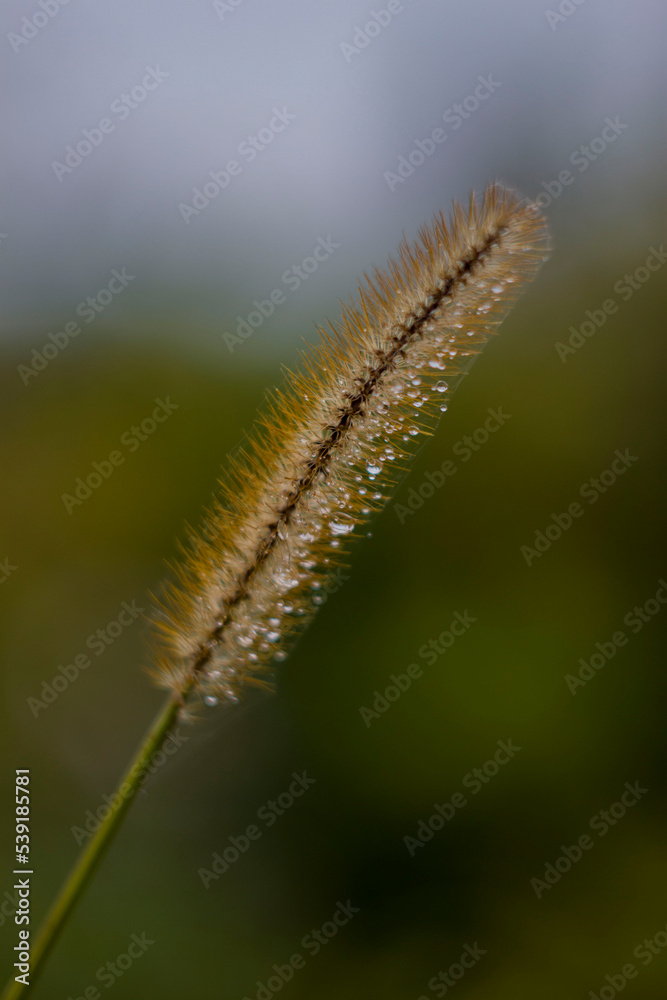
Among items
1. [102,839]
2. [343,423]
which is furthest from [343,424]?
[102,839]

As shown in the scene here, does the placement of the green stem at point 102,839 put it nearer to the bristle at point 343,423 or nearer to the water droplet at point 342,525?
the bristle at point 343,423

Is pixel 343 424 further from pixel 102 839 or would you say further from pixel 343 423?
pixel 102 839

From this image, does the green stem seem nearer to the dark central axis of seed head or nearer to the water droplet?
the dark central axis of seed head

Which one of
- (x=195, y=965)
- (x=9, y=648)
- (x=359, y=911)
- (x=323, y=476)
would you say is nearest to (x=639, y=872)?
(x=359, y=911)

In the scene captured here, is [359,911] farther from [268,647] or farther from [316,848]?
[268,647]

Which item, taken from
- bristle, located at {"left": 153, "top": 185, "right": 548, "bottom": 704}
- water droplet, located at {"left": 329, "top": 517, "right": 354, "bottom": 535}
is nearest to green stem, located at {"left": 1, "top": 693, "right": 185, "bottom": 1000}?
bristle, located at {"left": 153, "top": 185, "right": 548, "bottom": 704}
